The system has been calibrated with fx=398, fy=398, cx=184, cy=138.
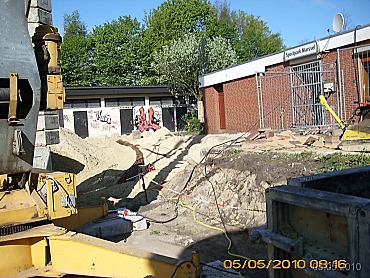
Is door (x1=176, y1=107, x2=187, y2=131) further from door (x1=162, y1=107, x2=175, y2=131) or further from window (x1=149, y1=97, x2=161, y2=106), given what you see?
window (x1=149, y1=97, x2=161, y2=106)

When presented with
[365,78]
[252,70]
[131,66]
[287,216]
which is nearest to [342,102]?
[365,78]

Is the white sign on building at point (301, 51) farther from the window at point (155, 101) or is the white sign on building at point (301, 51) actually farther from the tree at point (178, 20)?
the tree at point (178, 20)

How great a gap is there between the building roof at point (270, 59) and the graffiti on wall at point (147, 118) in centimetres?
1007

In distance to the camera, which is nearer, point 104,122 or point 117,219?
point 117,219

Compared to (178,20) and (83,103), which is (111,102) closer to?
(83,103)

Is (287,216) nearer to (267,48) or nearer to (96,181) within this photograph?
(96,181)

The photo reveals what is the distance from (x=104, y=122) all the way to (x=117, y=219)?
27.7 m

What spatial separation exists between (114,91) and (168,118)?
5867 millimetres

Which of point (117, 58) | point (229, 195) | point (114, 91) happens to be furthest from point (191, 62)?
point (229, 195)

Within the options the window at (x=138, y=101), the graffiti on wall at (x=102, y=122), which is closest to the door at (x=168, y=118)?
the window at (x=138, y=101)

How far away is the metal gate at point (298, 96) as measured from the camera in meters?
15.8

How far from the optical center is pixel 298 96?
672 inches

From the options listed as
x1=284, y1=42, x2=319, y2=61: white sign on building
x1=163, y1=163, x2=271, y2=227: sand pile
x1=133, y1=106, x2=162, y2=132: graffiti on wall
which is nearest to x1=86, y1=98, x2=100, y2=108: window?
x1=133, y1=106, x2=162, y2=132: graffiti on wall

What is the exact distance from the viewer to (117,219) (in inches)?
286
